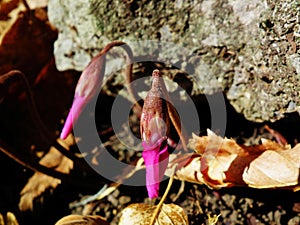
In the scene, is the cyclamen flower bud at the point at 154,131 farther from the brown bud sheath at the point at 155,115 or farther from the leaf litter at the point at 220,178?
the leaf litter at the point at 220,178

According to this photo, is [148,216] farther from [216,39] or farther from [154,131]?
[216,39]

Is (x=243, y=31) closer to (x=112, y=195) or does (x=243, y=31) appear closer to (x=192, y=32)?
(x=192, y=32)

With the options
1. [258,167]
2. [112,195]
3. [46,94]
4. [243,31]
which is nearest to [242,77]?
[243,31]

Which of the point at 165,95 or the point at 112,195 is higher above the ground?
the point at 165,95

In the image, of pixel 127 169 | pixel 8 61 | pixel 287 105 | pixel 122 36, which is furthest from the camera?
pixel 8 61

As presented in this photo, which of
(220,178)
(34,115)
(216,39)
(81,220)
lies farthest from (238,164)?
(34,115)

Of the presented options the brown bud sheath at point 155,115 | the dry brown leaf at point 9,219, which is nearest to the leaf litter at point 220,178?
the dry brown leaf at point 9,219

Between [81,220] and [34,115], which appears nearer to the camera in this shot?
[81,220]
